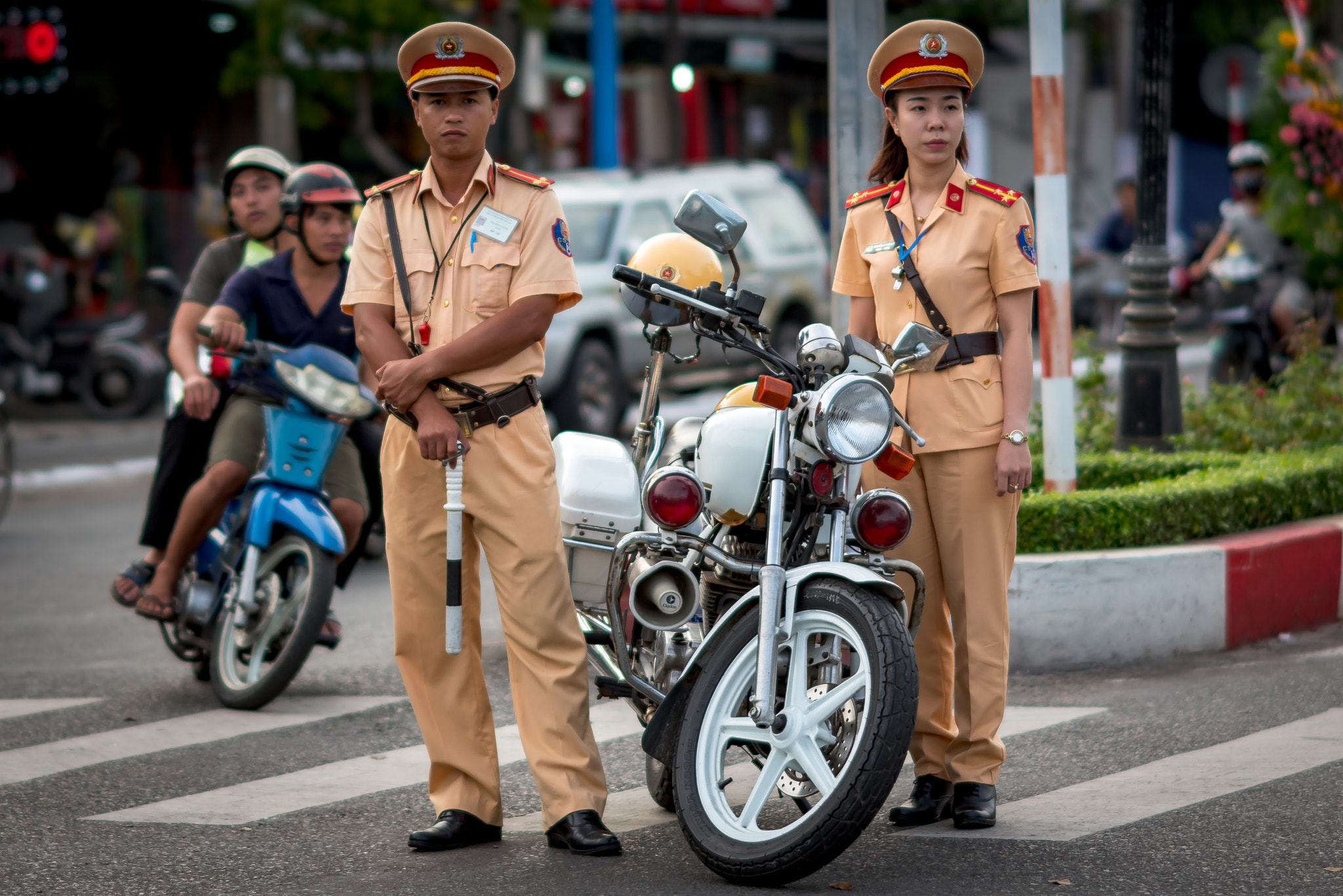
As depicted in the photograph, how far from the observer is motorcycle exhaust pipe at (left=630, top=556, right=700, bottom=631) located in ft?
13.8

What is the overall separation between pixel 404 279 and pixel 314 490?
1941 millimetres

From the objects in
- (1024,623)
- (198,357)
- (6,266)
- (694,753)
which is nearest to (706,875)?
(694,753)

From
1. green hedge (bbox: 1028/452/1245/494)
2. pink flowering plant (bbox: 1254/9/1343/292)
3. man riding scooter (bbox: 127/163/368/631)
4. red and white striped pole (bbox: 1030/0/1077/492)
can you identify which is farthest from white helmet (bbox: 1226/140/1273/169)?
man riding scooter (bbox: 127/163/368/631)

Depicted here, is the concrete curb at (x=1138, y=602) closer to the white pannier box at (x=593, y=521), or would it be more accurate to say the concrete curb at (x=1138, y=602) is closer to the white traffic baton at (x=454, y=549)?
the white pannier box at (x=593, y=521)

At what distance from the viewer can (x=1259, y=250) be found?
12.5 m

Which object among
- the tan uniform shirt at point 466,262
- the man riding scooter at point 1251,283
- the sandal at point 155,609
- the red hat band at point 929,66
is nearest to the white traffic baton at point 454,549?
the tan uniform shirt at point 466,262

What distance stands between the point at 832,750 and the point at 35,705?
349cm

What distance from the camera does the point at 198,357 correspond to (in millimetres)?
7023

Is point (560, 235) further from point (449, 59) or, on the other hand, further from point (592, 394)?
point (592, 394)

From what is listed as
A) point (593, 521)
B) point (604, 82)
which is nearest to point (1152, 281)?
point (593, 521)

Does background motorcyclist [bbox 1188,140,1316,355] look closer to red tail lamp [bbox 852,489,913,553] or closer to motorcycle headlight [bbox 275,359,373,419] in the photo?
motorcycle headlight [bbox 275,359,373,419]

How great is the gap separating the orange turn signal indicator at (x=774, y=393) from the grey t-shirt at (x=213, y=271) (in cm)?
347

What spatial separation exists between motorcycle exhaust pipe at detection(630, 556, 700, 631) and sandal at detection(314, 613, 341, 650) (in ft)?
7.39

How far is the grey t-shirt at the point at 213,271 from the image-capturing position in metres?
6.79
